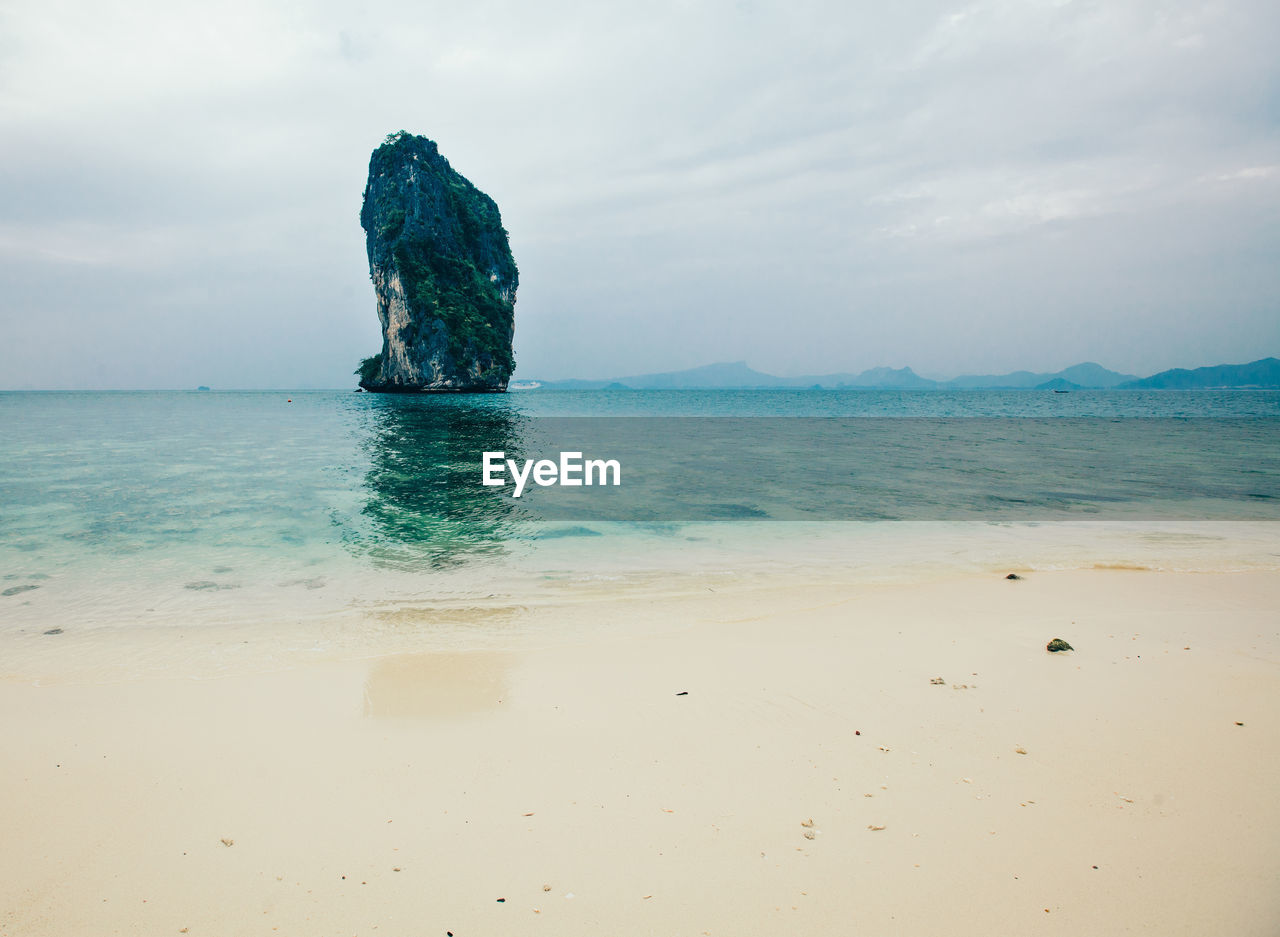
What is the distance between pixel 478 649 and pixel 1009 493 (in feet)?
52.0

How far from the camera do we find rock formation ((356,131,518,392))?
103 metres

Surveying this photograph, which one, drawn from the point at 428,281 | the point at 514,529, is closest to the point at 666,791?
the point at 514,529

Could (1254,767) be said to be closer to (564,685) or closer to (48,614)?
(564,685)

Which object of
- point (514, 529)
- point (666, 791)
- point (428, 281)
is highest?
point (428, 281)

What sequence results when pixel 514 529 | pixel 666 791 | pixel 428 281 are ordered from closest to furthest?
pixel 666 791 → pixel 514 529 → pixel 428 281

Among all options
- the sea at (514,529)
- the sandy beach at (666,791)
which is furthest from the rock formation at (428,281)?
the sandy beach at (666,791)

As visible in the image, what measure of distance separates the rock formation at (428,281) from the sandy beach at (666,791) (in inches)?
4165

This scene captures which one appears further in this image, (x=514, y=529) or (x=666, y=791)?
(x=514, y=529)

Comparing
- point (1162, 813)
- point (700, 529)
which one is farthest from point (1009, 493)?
point (1162, 813)

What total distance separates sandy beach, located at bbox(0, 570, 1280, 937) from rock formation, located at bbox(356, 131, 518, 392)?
→ 4165 inches

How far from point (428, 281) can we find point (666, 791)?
111812 mm

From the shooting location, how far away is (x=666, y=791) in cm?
361

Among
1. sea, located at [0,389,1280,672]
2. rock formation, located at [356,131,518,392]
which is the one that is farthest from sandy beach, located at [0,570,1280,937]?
rock formation, located at [356,131,518,392]

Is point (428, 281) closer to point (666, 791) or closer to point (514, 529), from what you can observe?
point (514, 529)
